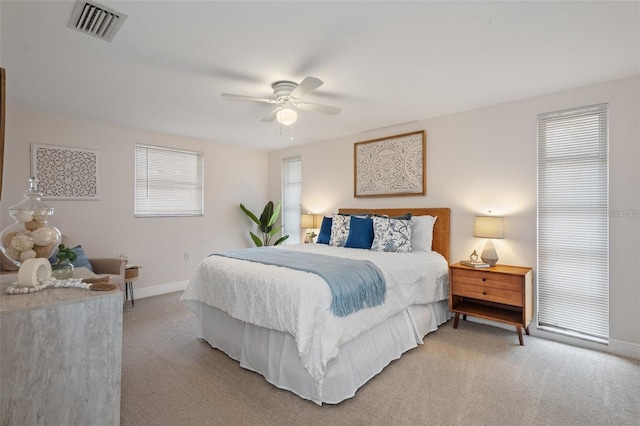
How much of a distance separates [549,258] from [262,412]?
3.09 meters

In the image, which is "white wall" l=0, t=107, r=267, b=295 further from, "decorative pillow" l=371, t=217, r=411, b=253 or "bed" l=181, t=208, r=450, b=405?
"decorative pillow" l=371, t=217, r=411, b=253

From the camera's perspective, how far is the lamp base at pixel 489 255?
10.7ft

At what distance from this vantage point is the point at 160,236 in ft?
15.7

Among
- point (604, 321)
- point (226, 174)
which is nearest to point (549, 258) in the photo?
point (604, 321)

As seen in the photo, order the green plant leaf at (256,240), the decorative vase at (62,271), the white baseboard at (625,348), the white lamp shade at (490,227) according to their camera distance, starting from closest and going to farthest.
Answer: the decorative vase at (62,271), the white baseboard at (625,348), the white lamp shade at (490,227), the green plant leaf at (256,240)

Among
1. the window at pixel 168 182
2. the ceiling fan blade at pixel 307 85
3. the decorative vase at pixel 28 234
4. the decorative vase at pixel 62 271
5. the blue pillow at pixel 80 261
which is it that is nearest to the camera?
the decorative vase at pixel 28 234

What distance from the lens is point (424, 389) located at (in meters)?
2.22

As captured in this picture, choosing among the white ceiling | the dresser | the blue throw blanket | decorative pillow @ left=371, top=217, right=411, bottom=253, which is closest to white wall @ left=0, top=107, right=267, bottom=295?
the white ceiling

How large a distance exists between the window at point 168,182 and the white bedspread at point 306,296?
2338 mm

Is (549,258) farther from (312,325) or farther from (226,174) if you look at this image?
(226,174)

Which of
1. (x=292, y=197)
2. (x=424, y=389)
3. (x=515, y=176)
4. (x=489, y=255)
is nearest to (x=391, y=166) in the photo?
(x=515, y=176)

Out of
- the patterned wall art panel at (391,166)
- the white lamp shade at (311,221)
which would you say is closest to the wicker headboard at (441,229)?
the patterned wall art panel at (391,166)

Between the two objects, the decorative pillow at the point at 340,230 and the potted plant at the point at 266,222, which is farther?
the potted plant at the point at 266,222

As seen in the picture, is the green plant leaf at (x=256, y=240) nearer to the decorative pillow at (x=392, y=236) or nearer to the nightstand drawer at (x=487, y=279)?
the decorative pillow at (x=392, y=236)
